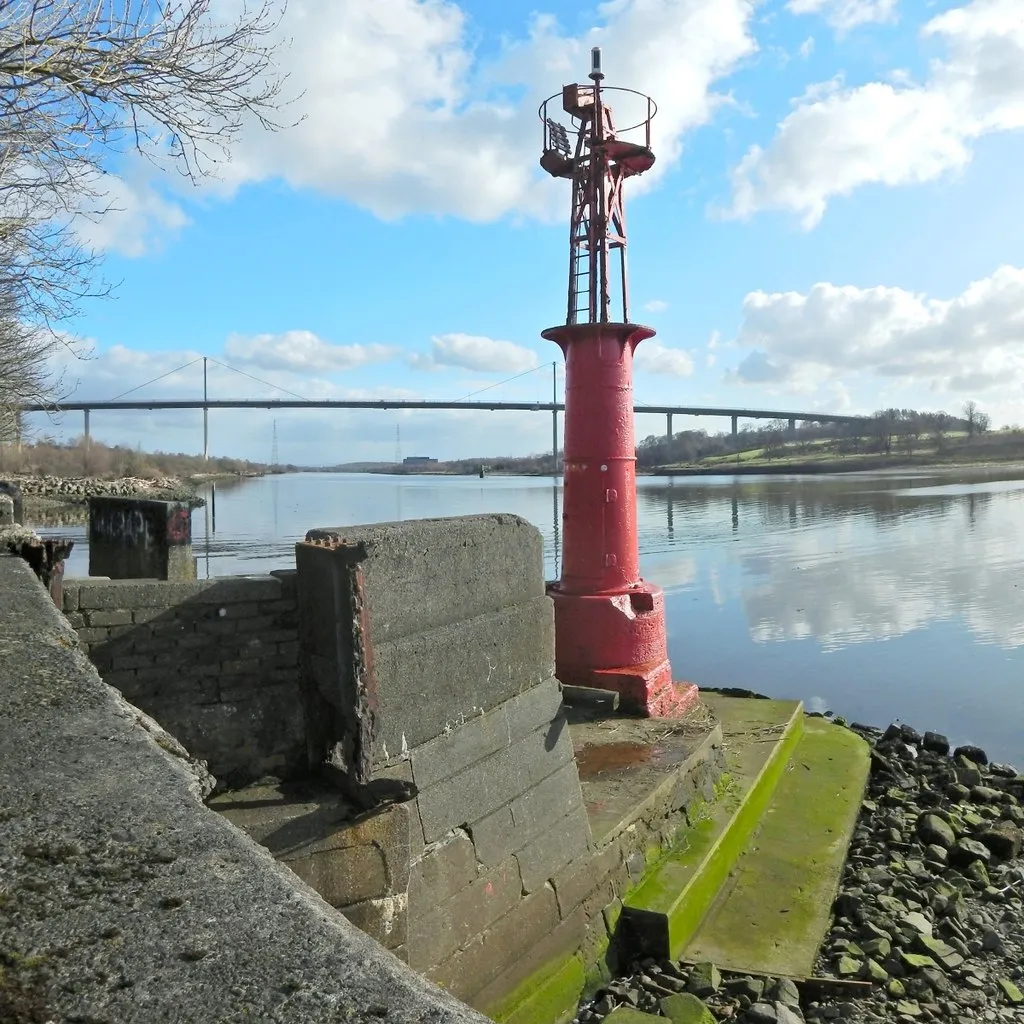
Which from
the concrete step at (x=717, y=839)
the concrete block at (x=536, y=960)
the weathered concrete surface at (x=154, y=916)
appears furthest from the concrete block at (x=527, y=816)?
the weathered concrete surface at (x=154, y=916)

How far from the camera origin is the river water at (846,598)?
1167 centimetres

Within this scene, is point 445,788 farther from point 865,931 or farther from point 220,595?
point 865,931

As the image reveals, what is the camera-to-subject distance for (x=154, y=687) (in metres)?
3.31

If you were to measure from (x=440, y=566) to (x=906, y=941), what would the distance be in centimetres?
353

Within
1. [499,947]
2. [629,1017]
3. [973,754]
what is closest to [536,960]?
[499,947]

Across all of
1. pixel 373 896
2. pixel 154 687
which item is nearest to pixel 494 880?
pixel 373 896

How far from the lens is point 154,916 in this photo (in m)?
1.24

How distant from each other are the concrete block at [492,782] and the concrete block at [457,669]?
24 cm

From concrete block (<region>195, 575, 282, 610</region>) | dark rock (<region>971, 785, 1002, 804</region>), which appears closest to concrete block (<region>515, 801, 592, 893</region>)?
concrete block (<region>195, 575, 282, 610</region>)

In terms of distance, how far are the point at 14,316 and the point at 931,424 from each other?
98.4 meters

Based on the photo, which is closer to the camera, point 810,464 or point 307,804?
point 307,804

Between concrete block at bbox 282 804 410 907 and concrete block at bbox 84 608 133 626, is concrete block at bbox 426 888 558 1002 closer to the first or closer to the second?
concrete block at bbox 282 804 410 907

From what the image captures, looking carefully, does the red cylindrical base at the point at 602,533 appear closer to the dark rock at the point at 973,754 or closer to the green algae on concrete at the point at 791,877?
the green algae on concrete at the point at 791,877

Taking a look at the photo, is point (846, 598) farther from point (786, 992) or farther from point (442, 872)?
point (442, 872)
